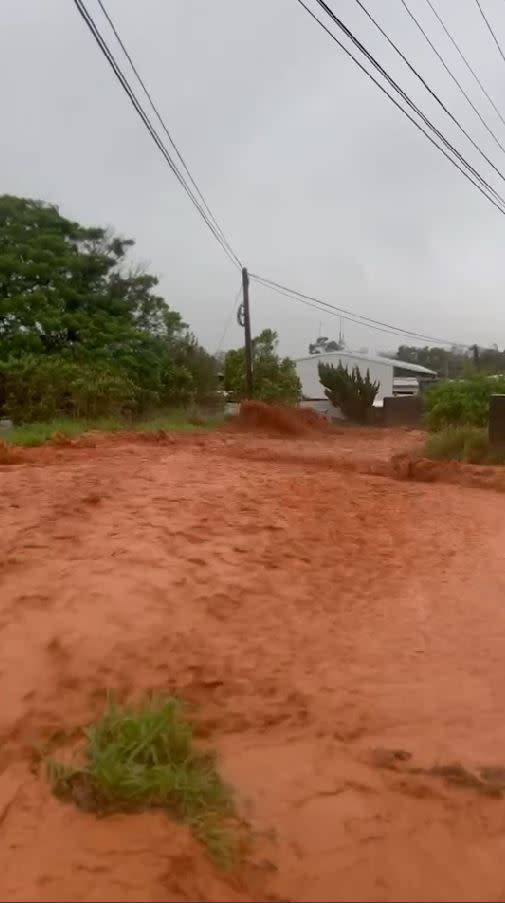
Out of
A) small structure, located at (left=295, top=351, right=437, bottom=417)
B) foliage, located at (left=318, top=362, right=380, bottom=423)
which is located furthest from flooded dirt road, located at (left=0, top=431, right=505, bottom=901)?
small structure, located at (left=295, top=351, right=437, bottom=417)

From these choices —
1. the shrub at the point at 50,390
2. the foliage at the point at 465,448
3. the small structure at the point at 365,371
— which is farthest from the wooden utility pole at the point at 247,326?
the small structure at the point at 365,371

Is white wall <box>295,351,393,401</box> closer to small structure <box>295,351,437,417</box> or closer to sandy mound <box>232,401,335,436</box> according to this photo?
small structure <box>295,351,437,417</box>

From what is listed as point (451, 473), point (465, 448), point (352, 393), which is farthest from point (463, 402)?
point (352, 393)

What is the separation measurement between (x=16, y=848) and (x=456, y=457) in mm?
11311

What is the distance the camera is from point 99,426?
58.4 ft

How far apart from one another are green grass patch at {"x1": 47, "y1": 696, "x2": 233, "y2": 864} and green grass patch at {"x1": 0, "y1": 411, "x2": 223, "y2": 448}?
10190 mm

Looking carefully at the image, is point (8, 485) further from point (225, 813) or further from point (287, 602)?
point (225, 813)

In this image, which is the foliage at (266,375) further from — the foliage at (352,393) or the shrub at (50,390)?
the shrub at (50,390)

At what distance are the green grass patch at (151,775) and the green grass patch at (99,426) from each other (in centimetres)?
1019

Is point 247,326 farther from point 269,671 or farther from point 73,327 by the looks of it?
point 269,671

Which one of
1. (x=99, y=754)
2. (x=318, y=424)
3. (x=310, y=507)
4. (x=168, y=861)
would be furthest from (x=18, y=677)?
(x=318, y=424)

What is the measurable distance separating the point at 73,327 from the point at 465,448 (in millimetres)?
13232

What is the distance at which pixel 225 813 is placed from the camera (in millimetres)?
3363

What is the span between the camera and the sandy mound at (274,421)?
21406 mm
